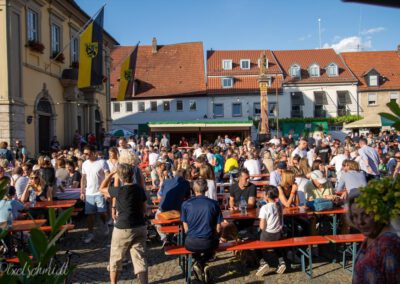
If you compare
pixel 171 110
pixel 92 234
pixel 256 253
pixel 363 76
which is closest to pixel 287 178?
pixel 256 253

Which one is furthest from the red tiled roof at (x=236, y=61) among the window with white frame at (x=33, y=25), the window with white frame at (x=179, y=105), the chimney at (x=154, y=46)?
the window with white frame at (x=33, y=25)

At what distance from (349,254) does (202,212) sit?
3137 mm

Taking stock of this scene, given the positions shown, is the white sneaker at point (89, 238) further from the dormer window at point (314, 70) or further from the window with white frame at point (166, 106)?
the dormer window at point (314, 70)

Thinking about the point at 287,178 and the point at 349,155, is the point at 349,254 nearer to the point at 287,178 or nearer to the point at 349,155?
the point at 287,178

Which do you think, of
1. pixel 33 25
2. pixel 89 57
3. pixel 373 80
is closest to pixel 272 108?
pixel 373 80

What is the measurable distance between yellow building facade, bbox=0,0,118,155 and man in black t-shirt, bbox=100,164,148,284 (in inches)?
500

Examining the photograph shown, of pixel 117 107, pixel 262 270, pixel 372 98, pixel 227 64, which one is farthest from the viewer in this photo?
pixel 227 64

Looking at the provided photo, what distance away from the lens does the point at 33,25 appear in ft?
64.2

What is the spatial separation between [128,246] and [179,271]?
150 cm

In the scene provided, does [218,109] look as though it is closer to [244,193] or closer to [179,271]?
[244,193]

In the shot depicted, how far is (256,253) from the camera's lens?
23.5ft

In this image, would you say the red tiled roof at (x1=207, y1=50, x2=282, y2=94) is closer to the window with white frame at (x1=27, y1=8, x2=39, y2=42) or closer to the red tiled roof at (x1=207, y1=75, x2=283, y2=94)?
the red tiled roof at (x1=207, y1=75, x2=283, y2=94)

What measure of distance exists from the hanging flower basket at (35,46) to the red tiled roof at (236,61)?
2633 cm

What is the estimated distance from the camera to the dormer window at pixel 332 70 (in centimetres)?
4481
